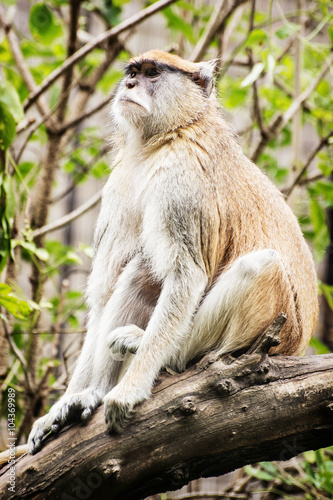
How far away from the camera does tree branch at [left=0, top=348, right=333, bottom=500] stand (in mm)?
2229

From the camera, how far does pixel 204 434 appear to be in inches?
87.9

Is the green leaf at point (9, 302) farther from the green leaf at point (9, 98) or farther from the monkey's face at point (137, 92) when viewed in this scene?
the monkey's face at point (137, 92)

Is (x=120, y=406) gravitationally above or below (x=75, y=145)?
below

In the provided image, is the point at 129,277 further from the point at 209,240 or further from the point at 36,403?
the point at 36,403

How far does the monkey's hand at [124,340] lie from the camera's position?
261 centimetres

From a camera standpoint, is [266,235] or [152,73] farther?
[152,73]

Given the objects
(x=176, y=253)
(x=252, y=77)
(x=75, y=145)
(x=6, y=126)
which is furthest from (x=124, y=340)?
(x=75, y=145)

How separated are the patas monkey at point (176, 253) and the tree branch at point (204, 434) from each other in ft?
0.49

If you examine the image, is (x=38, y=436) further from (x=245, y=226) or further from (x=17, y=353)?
(x=245, y=226)

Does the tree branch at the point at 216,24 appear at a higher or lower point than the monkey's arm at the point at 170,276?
higher

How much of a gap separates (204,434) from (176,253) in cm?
84

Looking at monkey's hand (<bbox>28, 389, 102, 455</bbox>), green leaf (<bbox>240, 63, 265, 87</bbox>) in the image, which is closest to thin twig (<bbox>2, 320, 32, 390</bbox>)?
monkey's hand (<bbox>28, 389, 102, 455</bbox>)

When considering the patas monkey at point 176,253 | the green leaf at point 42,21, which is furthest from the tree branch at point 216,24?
the green leaf at point 42,21

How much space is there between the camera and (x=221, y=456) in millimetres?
2266
